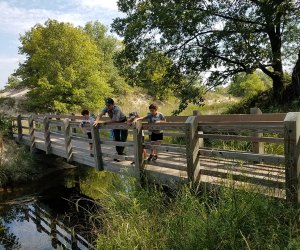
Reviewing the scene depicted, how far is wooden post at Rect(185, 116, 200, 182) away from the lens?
19.4ft

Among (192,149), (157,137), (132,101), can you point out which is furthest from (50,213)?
(132,101)

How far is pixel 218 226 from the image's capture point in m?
4.20

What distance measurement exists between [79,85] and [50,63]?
344 cm

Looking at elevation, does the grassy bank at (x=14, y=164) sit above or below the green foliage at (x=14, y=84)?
below

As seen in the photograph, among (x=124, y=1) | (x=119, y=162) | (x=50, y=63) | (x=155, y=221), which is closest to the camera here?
(x=155, y=221)

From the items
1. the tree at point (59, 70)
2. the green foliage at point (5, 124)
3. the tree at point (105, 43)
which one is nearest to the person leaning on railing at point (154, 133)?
the green foliage at point (5, 124)

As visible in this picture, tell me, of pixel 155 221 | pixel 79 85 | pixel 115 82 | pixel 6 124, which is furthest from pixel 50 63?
pixel 155 221

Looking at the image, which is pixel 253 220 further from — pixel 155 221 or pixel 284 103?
pixel 284 103

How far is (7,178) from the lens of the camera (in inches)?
480

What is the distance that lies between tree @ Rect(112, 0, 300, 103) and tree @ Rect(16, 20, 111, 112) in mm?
18148

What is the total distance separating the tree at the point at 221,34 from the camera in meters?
13.1

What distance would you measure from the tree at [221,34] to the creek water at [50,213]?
19.3ft

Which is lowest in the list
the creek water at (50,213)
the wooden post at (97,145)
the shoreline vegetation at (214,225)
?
the creek water at (50,213)

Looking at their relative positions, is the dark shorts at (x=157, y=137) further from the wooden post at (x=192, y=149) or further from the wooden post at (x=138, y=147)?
the wooden post at (x=192, y=149)
